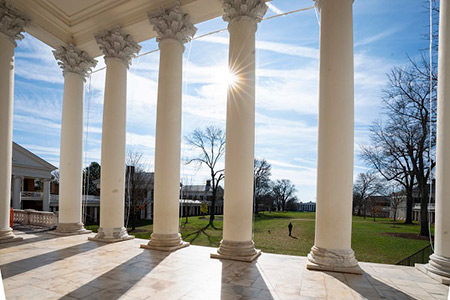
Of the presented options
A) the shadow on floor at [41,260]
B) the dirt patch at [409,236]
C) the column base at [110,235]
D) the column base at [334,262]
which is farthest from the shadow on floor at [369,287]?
the dirt patch at [409,236]

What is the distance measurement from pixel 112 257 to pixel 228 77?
41.8 metres

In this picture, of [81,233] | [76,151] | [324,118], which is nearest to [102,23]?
[76,151]

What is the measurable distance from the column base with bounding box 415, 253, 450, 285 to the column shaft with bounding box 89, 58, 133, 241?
2492 inches

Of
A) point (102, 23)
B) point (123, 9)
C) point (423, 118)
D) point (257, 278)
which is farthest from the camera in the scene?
point (423, 118)

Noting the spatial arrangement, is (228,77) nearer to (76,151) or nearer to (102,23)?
(102,23)

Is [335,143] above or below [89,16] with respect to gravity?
below

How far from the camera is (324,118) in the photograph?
150 feet

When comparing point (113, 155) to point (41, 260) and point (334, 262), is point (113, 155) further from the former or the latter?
point (334, 262)

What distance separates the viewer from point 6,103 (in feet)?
212

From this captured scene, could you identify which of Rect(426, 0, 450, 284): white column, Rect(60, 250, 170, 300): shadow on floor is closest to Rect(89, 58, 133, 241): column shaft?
Rect(60, 250, 170, 300): shadow on floor

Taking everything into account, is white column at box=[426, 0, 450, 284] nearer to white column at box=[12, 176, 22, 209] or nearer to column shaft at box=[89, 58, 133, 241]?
column shaft at box=[89, 58, 133, 241]

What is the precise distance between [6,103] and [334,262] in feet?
258

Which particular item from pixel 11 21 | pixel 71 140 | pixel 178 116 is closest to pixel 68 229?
pixel 71 140

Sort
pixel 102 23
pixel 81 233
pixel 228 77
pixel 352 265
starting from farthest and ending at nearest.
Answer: pixel 81 233 < pixel 102 23 < pixel 228 77 < pixel 352 265
